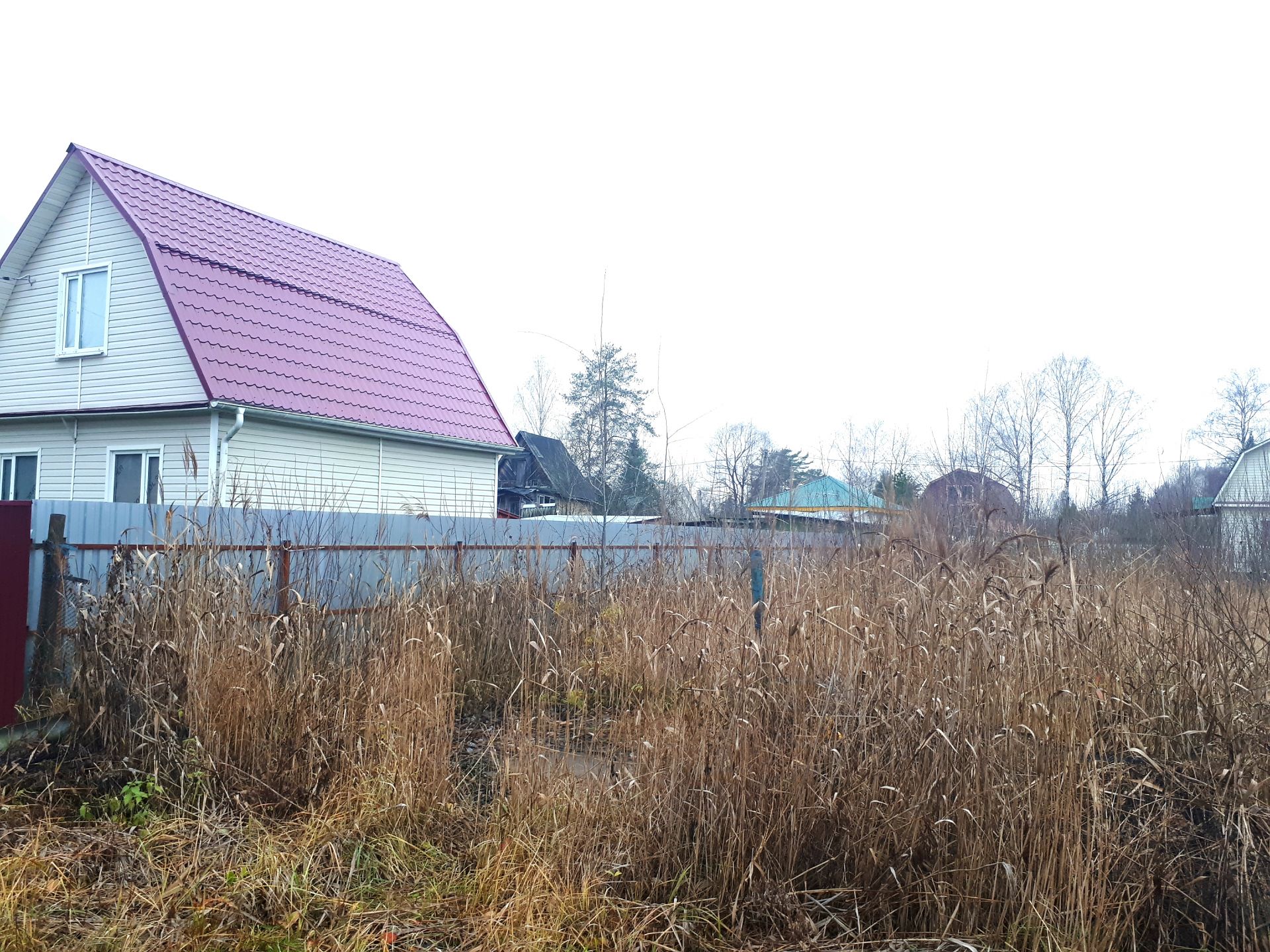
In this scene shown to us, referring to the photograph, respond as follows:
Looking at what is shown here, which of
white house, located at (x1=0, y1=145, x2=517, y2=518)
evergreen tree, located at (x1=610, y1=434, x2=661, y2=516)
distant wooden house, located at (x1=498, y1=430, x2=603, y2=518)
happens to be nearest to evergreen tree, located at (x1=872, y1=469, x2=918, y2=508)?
evergreen tree, located at (x1=610, y1=434, x2=661, y2=516)

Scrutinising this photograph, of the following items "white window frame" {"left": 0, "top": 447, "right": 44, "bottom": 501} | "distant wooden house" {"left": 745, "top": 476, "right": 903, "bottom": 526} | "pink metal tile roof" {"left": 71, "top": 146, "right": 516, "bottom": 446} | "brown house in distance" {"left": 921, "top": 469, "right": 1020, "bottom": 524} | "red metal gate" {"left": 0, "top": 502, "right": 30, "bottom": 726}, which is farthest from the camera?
"white window frame" {"left": 0, "top": 447, "right": 44, "bottom": 501}

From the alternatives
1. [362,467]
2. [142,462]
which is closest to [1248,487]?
[362,467]

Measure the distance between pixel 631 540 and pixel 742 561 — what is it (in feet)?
A: 11.5

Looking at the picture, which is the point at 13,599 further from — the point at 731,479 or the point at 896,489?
the point at 896,489

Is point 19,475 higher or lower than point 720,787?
higher

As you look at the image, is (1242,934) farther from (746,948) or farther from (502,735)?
(502,735)

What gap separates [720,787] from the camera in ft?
9.64

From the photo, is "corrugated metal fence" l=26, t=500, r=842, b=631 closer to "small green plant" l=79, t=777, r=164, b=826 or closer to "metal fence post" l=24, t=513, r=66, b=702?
"metal fence post" l=24, t=513, r=66, b=702

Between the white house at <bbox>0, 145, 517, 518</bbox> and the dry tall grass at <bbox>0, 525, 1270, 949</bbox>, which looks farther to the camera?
the white house at <bbox>0, 145, 517, 518</bbox>

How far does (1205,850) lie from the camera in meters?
2.74

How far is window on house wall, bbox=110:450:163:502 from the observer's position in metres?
12.2

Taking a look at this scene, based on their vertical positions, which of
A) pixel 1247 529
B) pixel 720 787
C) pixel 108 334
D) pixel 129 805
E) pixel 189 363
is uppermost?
pixel 108 334

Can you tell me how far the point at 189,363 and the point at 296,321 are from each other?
2.10 m

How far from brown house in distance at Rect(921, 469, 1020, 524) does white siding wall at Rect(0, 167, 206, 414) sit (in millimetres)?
9256
